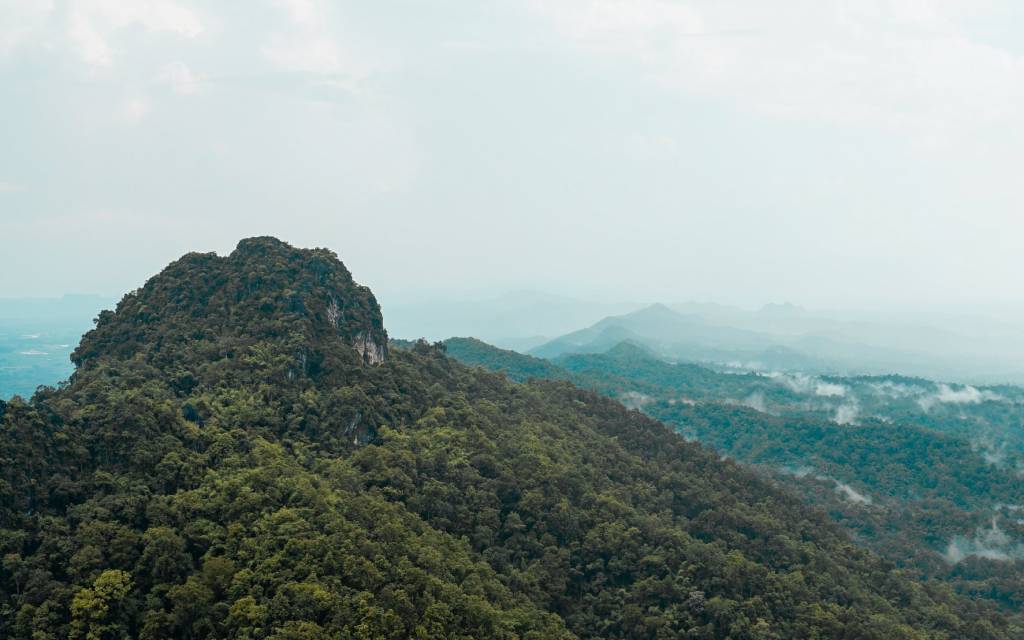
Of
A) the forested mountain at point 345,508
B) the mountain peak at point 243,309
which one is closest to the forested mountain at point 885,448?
the forested mountain at point 345,508

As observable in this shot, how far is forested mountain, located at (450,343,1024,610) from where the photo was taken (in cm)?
5841

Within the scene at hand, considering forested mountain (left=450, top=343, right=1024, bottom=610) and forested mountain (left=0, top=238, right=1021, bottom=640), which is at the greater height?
forested mountain (left=0, top=238, right=1021, bottom=640)

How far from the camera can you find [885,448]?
79562 mm

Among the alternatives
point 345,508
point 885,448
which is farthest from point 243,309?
point 885,448

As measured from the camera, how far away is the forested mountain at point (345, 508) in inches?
862

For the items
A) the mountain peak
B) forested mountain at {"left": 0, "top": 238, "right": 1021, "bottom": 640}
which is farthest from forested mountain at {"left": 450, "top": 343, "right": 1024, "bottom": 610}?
the mountain peak

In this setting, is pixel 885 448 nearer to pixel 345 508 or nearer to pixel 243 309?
pixel 243 309

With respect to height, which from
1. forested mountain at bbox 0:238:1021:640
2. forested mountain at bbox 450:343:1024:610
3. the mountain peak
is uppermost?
the mountain peak

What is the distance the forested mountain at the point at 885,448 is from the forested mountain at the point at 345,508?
19.6 meters

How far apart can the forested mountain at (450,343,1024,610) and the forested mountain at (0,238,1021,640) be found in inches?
772

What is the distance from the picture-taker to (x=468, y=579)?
86.1 ft

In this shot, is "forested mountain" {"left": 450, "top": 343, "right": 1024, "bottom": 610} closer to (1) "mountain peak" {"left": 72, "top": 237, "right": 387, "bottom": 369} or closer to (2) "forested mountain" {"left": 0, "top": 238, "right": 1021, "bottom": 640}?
(2) "forested mountain" {"left": 0, "top": 238, "right": 1021, "bottom": 640}

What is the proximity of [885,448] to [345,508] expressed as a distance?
71.7m

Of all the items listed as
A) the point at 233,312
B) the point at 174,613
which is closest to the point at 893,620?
the point at 174,613
